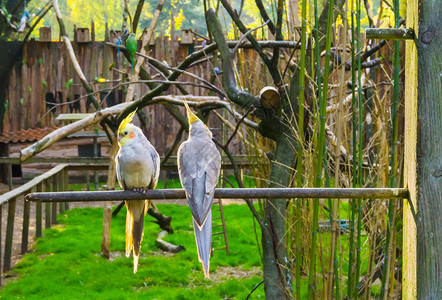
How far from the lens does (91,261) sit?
14.7 ft

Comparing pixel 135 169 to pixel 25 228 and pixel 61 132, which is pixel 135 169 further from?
pixel 25 228

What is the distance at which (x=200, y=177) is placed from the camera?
67.9 inches

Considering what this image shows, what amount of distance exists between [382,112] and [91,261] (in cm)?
280

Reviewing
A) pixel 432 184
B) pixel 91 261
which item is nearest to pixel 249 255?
pixel 91 261

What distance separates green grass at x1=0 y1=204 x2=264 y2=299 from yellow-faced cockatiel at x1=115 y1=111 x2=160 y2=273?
195cm

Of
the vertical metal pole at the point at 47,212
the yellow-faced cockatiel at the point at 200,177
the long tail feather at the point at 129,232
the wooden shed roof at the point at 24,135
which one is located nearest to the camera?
the yellow-faced cockatiel at the point at 200,177

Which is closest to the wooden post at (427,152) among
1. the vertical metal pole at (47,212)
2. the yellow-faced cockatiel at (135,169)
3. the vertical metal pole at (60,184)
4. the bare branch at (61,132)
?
the yellow-faced cockatiel at (135,169)

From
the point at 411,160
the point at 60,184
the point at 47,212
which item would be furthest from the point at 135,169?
the point at 60,184

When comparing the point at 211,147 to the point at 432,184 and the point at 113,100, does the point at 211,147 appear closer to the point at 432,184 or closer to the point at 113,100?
the point at 432,184

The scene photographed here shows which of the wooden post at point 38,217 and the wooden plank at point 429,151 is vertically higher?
the wooden plank at point 429,151

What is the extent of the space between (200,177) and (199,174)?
0.5 inches

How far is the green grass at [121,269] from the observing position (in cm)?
388

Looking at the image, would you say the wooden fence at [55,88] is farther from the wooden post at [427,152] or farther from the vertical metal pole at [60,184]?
the wooden post at [427,152]

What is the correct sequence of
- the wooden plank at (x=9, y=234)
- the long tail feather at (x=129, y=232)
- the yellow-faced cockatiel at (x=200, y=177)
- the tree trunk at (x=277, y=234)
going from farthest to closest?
1. the wooden plank at (x=9, y=234)
2. the tree trunk at (x=277, y=234)
3. the long tail feather at (x=129, y=232)
4. the yellow-faced cockatiel at (x=200, y=177)
